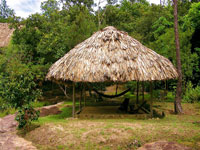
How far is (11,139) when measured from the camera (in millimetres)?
5477

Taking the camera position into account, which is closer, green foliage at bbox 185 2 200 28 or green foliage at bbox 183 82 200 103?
green foliage at bbox 183 82 200 103

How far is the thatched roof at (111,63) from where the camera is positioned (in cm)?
668

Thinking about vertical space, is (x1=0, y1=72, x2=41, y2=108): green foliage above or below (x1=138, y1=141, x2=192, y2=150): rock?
above

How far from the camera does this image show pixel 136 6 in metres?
25.1

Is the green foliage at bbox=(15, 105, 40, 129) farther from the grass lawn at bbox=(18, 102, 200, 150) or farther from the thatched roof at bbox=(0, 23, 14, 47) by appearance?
the thatched roof at bbox=(0, 23, 14, 47)

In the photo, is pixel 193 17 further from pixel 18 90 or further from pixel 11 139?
pixel 11 139

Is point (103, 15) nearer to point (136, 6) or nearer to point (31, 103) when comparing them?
point (136, 6)

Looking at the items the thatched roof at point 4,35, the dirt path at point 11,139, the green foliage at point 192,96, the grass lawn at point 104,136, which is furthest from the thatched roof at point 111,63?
the thatched roof at point 4,35

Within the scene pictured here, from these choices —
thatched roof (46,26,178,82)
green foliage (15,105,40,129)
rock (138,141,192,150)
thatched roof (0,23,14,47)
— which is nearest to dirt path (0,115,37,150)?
green foliage (15,105,40,129)

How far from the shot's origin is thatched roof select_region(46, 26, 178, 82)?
21.9 ft

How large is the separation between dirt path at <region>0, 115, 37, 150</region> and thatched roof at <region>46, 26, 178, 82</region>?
2.05 meters

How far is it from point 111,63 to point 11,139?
362cm

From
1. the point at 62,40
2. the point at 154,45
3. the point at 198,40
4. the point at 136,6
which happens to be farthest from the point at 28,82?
the point at 136,6

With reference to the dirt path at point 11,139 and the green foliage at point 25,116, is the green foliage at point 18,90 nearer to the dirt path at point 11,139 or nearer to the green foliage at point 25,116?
the green foliage at point 25,116
